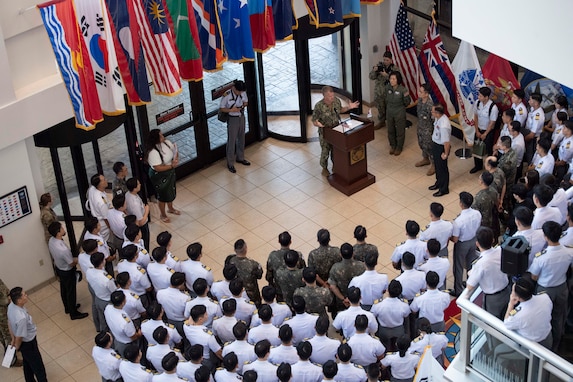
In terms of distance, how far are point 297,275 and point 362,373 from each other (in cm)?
187

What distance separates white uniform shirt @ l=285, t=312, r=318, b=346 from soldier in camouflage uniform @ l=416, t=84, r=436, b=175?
5029mm

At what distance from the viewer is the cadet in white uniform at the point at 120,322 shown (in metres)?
9.93

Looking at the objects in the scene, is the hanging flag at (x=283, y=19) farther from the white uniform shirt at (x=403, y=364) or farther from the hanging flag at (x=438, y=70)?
the white uniform shirt at (x=403, y=364)

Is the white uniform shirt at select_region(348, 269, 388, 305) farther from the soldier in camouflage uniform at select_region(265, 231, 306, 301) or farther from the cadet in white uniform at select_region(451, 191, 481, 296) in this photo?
the cadet in white uniform at select_region(451, 191, 481, 296)

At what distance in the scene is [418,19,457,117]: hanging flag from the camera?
14.1 metres

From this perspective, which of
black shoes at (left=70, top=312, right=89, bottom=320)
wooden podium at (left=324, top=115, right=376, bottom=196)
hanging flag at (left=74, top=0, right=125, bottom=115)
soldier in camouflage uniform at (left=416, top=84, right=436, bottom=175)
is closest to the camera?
hanging flag at (left=74, top=0, right=125, bottom=115)

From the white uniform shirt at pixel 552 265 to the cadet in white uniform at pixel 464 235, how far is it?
187 centimetres

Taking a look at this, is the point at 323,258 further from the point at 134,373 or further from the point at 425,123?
the point at 425,123

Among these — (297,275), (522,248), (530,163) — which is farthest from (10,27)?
(530,163)

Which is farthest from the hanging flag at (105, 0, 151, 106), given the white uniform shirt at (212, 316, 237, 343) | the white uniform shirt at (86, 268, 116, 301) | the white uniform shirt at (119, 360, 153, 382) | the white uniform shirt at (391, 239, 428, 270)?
the white uniform shirt at (391, 239, 428, 270)

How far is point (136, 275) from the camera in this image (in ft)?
34.8

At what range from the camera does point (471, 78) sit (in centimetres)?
1384

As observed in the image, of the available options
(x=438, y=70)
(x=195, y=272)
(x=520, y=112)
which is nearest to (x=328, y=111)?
(x=438, y=70)

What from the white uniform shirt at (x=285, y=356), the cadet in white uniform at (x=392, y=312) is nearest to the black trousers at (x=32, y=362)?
the white uniform shirt at (x=285, y=356)
